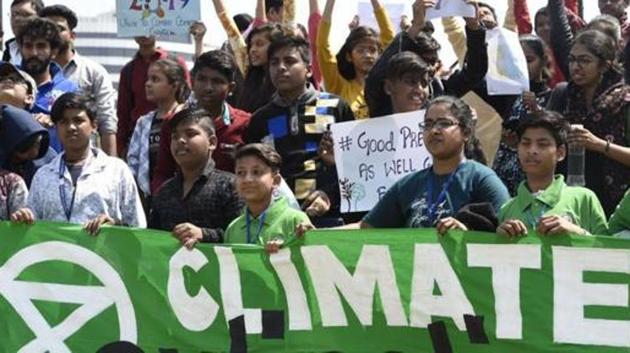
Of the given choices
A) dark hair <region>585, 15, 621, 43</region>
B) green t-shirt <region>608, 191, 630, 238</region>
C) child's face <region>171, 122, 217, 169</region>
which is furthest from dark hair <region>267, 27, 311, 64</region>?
green t-shirt <region>608, 191, 630, 238</region>

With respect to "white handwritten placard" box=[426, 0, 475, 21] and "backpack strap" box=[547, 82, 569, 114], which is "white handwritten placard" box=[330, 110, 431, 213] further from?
"white handwritten placard" box=[426, 0, 475, 21]

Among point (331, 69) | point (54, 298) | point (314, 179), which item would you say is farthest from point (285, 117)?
point (54, 298)

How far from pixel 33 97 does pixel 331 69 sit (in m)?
1.92

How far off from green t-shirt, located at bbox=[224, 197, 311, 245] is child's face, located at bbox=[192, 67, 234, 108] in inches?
70.8

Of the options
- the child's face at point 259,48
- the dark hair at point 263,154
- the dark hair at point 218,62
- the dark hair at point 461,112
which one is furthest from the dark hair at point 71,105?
the dark hair at point 461,112

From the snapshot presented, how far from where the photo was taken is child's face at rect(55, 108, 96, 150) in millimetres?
9758

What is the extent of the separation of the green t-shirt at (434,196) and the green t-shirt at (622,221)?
21.9 inches

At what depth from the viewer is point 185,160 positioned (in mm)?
9484

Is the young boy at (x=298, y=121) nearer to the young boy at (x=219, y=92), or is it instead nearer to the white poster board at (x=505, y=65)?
the young boy at (x=219, y=92)

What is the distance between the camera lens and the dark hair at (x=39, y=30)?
1151 centimetres

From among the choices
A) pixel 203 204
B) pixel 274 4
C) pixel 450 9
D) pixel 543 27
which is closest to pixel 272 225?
pixel 203 204

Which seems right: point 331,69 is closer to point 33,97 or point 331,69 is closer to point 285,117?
point 285,117

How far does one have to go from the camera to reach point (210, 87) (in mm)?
10586

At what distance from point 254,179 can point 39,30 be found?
3.21 meters
